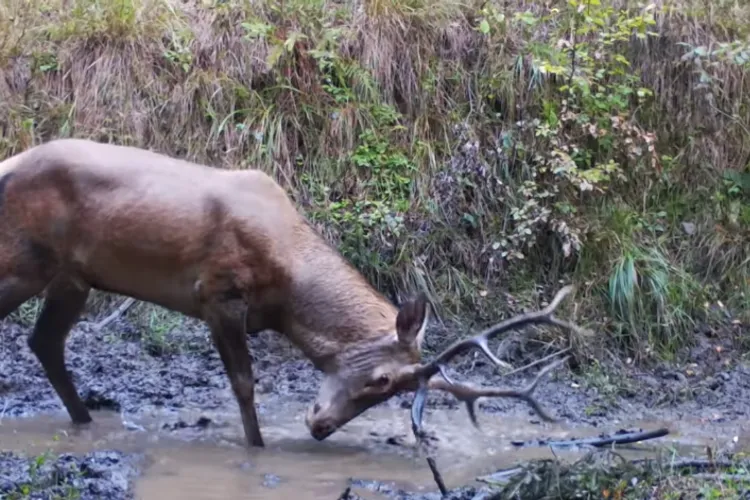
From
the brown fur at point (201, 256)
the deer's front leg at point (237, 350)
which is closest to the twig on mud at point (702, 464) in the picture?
the brown fur at point (201, 256)

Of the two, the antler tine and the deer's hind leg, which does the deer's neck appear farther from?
the deer's hind leg

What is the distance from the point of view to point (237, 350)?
293 inches

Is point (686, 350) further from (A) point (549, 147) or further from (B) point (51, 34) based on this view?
(B) point (51, 34)

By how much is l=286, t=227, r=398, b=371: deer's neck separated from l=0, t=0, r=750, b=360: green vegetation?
7.10 ft

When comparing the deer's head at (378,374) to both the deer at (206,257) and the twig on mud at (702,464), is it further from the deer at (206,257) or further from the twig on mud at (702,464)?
the twig on mud at (702,464)

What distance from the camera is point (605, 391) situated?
8.73 metres

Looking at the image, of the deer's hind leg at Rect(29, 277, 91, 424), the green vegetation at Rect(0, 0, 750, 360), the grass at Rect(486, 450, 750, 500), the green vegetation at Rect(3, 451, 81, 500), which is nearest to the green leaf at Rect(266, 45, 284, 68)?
the green vegetation at Rect(0, 0, 750, 360)

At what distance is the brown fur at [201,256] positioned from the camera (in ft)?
24.0

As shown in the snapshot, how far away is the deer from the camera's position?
288 inches

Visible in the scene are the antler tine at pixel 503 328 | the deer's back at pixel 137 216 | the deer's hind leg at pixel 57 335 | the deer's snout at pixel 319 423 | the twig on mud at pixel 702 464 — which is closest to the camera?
the twig on mud at pixel 702 464

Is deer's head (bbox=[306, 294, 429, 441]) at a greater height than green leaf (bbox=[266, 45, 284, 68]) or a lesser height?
lesser

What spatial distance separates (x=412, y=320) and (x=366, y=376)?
467 mm

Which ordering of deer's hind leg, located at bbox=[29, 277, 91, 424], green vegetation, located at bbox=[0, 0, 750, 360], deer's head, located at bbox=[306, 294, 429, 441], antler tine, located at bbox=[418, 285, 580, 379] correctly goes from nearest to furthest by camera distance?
antler tine, located at bbox=[418, 285, 580, 379], deer's head, located at bbox=[306, 294, 429, 441], deer's hind leg, located at bbox=[29, 277, 91, 424], green vegetation, located at bbox=[0, 0, 750, 360]

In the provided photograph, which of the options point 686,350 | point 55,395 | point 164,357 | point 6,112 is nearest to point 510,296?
point 686,350
